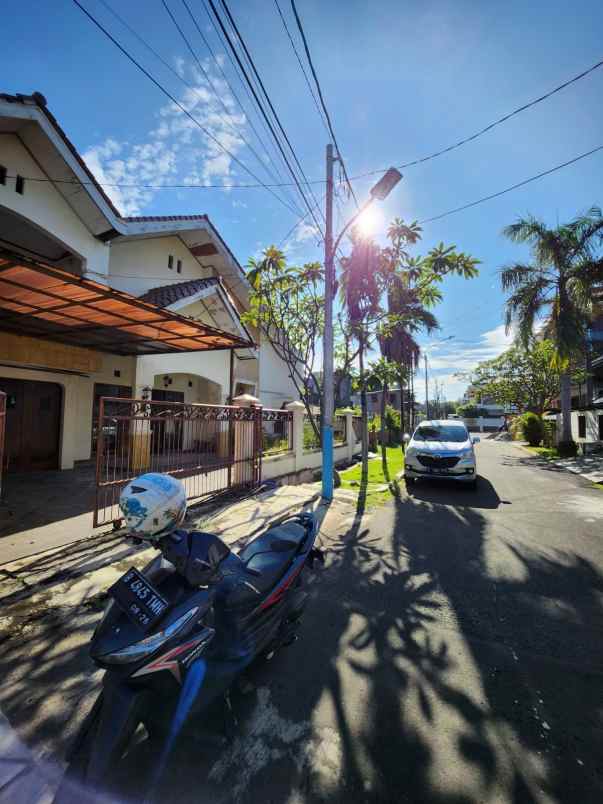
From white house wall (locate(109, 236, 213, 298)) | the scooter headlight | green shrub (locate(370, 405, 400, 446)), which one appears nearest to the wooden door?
white house wall (locate(109, 236, 213, 298))

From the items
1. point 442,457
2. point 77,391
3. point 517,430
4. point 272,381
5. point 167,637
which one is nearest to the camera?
point 167,637

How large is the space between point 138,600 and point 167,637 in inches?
7.7

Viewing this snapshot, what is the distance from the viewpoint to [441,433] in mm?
9281

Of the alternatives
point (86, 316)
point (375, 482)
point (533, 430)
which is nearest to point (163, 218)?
point (86, 316)

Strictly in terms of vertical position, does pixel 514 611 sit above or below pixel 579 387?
below

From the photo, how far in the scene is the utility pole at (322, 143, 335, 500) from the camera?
7191 mm

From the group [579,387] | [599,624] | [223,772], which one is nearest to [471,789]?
[223,772]

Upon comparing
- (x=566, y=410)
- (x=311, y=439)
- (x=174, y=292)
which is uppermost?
(x=174, y=292)

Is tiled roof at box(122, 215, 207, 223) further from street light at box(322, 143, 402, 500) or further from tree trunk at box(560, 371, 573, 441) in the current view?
tree trunk at box(560, 371, 573, 441)

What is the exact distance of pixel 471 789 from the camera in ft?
5.25

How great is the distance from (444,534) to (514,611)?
203 cm

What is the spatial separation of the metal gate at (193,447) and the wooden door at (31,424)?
5.74 feet

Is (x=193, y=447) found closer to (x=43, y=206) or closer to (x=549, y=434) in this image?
(x=43, y=206)

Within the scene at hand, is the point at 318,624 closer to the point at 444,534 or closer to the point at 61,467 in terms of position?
the point at 444,534
